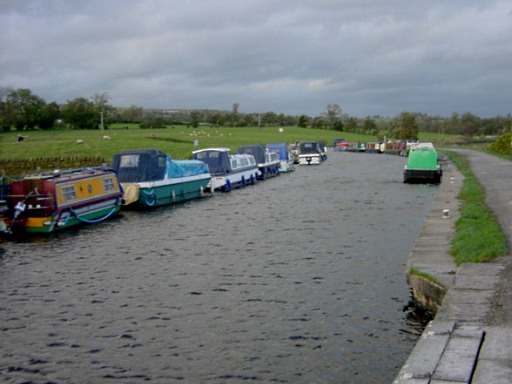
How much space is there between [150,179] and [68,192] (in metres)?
7.36

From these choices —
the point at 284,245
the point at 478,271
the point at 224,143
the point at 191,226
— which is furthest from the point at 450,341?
the point at 224,143

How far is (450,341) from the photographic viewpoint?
9.00 metres

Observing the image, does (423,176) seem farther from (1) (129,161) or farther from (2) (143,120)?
(2) (143,120)

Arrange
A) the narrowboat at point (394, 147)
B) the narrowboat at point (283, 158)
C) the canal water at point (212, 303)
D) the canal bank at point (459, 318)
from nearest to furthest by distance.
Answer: the canal bank at point (459, 318) → the canal water at point (212, 303) → the narrowboat at point (283, 158) → the narrowboat at point (394, 147)

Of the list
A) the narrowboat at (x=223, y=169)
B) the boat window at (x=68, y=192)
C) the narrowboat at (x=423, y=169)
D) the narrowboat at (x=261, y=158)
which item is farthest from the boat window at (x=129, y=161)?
the narrowboat at (x=423, y=169)

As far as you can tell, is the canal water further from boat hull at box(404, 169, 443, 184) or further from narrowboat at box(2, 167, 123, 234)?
boat hull at box(404, 169, 443, 184)

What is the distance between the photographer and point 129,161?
111 ft

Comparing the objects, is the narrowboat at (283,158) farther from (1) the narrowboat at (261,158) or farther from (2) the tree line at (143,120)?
(2) the tree line at (143,120)

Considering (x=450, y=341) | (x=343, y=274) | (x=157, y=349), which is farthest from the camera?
(x=343, y=274)

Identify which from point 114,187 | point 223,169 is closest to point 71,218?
point 114,187

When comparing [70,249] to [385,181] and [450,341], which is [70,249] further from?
[385,181]

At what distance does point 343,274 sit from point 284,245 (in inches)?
186

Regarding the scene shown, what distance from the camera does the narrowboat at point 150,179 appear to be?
32188 mm

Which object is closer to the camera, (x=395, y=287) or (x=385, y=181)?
(x=395, y=287)
